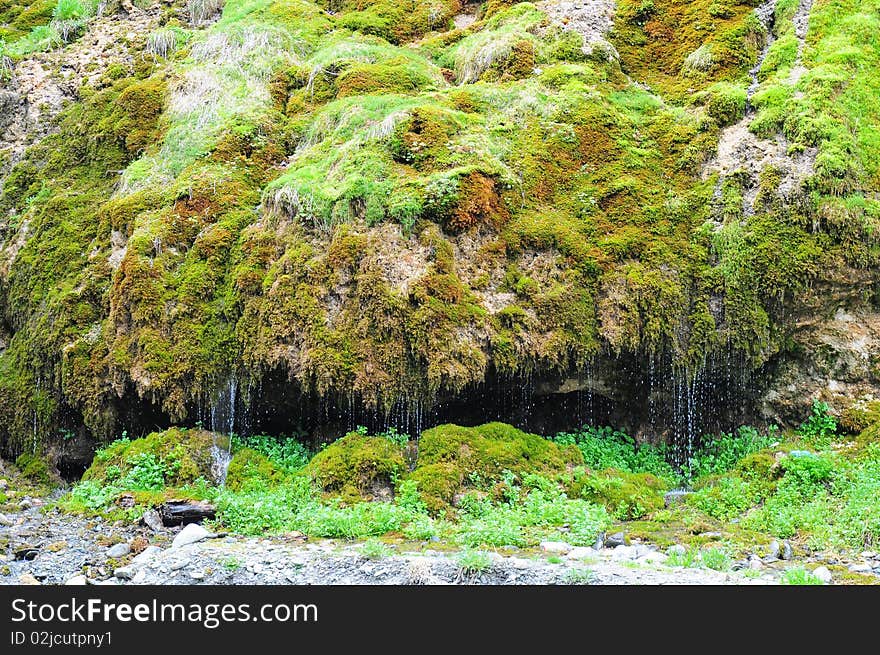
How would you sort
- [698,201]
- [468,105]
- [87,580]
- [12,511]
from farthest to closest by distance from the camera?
[468,105] → [698,201] → [12,511] → [87,580]

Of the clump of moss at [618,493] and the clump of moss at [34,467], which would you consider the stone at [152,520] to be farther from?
the clump of moss at [618,493]

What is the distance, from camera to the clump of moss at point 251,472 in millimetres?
11430

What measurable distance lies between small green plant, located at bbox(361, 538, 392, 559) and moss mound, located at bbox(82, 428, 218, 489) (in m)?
4.25

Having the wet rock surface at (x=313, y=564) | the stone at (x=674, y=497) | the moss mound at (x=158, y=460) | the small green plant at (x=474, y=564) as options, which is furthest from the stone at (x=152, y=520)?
the stone at (x=674, y=497)

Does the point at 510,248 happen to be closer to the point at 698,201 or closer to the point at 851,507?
the point at 698,201

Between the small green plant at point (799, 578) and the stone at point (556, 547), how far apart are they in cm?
218

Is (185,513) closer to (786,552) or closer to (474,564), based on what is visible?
(474,564)

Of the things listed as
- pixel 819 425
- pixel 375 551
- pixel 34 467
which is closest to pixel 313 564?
pixel 375 551

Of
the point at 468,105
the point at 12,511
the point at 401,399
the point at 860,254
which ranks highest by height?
the point at 468,105

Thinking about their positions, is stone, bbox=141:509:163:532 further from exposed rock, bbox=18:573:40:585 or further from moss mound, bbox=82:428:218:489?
exposed rock, bbox=18:573:40:585

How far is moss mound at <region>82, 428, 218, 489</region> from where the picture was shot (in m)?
11.7

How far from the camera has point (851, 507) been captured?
30.6 ft

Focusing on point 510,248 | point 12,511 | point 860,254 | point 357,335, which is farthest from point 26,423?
point 860,254

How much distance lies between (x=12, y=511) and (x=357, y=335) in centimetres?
532
